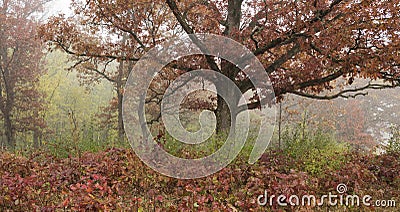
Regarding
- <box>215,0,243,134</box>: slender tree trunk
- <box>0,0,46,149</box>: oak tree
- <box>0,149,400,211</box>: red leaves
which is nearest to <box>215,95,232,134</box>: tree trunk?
<box>215,0,243,134</box>: slender tree trunk

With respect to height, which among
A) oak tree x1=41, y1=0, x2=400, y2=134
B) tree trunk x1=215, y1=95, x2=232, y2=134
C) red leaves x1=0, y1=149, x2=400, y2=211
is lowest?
red leaves x1=0, y1=149, x2=400, y2=211

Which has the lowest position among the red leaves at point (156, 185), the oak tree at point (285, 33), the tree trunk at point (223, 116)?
the red leaves at point (156, 185)

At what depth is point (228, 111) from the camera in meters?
10.1

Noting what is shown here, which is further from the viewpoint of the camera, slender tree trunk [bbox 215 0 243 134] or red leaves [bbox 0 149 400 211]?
slender tree trunk [bbox 215 0 243 134]

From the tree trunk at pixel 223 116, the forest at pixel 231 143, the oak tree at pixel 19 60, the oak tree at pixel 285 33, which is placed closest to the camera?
the forest at pixel 231 143

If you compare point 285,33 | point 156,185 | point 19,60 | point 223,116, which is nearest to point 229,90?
point 223,116

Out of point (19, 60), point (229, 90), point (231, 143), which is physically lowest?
point (231, 143)

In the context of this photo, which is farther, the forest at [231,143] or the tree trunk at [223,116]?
the tree trunk at [223,116]

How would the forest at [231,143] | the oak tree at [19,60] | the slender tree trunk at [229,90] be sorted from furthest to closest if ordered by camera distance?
the oak tree at [19,60] → the slender tree trunk at [229,90] → the forest at [231,143]

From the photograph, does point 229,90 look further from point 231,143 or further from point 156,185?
point 156,185

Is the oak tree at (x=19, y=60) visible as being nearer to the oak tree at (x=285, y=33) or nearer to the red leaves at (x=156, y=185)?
the oak tree at (x=285, y=33)

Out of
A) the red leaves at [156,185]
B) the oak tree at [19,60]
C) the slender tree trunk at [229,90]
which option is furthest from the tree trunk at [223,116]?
the oak tree at [19,60]

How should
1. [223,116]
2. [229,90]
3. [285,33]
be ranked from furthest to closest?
[223,116]
[229,90]
[285,33]

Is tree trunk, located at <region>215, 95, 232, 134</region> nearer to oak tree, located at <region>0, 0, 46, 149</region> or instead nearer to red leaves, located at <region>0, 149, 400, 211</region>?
red leaves, located at <region>0, 149, 400, 211</region>
